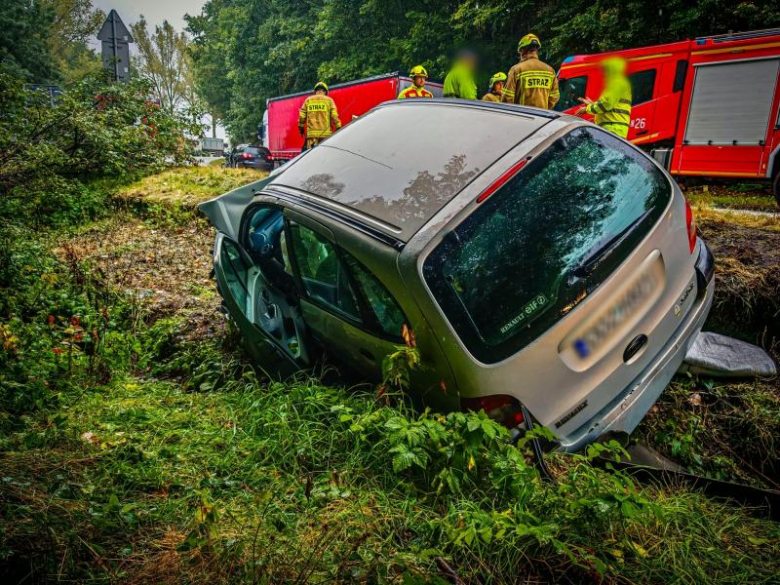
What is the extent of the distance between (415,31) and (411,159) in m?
17.7

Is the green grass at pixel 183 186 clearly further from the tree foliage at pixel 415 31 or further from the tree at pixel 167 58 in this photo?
the tree at pixel 167 58

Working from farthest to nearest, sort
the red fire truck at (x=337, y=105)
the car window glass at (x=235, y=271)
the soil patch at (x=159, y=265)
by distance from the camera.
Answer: the red fire truck at (x=337, y=105), the soil patch at (x=159, y=265), the car window glass at (x=235, y=271)

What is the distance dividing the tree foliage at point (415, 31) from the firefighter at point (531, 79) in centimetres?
739

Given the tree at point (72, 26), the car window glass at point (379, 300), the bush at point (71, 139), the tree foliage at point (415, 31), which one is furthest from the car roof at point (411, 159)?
the tree at point (72, 26)

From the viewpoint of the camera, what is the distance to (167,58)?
1716 inches

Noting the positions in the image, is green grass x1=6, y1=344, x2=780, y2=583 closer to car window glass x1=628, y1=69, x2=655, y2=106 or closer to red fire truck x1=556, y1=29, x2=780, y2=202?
red fire truck x1=556, y1=29, x2=780, y2=202

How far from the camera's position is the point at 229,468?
2566 mm

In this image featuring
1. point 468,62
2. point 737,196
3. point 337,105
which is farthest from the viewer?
point 337,105

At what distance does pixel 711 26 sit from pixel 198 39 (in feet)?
139

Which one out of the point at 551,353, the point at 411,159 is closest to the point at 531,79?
the point at 411,159

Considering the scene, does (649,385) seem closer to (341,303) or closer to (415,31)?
(341,303)

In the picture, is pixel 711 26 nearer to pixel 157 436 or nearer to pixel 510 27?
pixel 510 27

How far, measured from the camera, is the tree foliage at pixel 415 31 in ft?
39.4

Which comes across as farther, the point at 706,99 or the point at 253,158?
the point at 253,158
